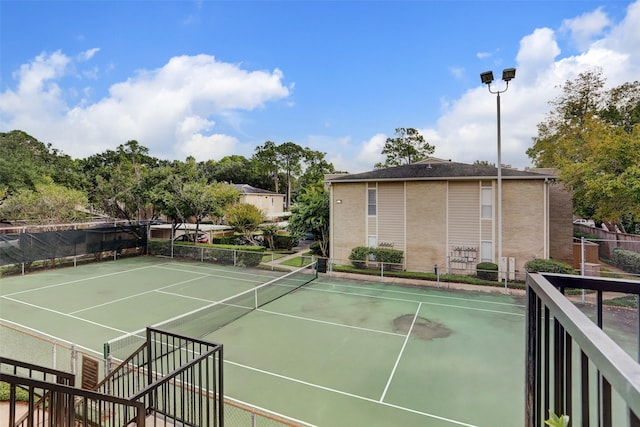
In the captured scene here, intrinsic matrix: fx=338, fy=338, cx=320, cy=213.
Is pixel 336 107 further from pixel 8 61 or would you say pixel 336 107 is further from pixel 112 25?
pixel 8 61

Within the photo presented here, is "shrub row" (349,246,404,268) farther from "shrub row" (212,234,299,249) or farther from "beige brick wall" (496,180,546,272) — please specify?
"shrub row" (212,234,299,249)

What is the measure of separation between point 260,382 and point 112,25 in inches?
580

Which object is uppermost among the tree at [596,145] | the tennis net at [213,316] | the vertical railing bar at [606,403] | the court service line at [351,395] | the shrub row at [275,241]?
the tree at [596,145]

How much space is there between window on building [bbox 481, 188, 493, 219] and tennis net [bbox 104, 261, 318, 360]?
399 inches

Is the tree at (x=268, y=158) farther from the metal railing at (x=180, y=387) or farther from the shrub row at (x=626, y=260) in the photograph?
the metal railing at (x=180, y=387)

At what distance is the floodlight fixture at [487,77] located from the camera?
53.6 feet

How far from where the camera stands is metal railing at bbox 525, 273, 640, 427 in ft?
2.98

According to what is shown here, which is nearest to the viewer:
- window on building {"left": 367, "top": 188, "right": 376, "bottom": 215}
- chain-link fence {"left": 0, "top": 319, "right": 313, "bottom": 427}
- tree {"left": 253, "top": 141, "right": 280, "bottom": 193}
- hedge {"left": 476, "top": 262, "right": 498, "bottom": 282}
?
chain-link fence {"left": 0, "top": 319, "right": 313, "bottom": 427}

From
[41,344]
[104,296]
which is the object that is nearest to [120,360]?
[41,344]

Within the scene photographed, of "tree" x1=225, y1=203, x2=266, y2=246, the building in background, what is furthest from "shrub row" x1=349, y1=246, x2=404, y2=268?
"tree" x1=225, y1=203, x2=266, y2=246

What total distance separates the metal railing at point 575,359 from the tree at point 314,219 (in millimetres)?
19973

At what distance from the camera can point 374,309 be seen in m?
13.2

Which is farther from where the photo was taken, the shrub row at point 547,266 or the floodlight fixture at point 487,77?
the floodlight fixture at point 487,77

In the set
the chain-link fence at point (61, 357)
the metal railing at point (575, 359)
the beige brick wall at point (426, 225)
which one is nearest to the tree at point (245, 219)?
the beige brick wall at point (426, 225)
